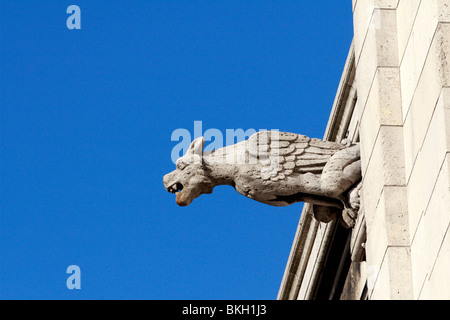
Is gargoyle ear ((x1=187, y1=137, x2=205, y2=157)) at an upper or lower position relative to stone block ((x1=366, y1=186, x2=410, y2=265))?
upper

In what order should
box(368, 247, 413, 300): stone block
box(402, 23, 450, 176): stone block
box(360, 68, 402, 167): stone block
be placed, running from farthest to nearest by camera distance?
1. box(360, 68, 402, 167): stone block
2. box(368, 247, 413, 300): stone block
3. box(402, 23, 450, 176): stone block

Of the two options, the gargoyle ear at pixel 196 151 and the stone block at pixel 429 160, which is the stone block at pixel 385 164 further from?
the gargoyle ear at pixel 196 151

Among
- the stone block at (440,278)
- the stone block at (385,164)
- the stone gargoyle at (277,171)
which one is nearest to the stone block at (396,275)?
the stone block at (440,278)

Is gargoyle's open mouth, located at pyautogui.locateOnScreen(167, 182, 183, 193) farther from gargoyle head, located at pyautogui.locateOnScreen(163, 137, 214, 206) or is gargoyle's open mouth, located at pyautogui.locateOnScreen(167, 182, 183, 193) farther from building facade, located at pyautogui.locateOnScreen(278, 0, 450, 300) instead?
building facade, located at pyautogui.locateOnScreen(278, 0, 450, 300)

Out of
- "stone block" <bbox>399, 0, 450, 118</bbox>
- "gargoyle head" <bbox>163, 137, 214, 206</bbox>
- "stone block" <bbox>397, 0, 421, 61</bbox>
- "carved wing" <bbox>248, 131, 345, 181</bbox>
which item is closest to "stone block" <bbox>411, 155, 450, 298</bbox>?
"stone block" <bbox>399, 0, 450, 118</bbox>

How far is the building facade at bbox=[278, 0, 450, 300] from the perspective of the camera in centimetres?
1017

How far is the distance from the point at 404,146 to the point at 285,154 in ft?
6.14

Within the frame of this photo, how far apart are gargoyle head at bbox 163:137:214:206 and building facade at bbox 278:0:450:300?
4.62ft

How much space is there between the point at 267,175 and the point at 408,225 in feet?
6.80

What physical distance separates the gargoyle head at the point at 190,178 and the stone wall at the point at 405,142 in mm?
1511

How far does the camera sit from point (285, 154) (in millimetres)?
12891

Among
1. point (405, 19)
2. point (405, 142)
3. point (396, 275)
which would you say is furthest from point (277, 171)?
point (396, 275)
